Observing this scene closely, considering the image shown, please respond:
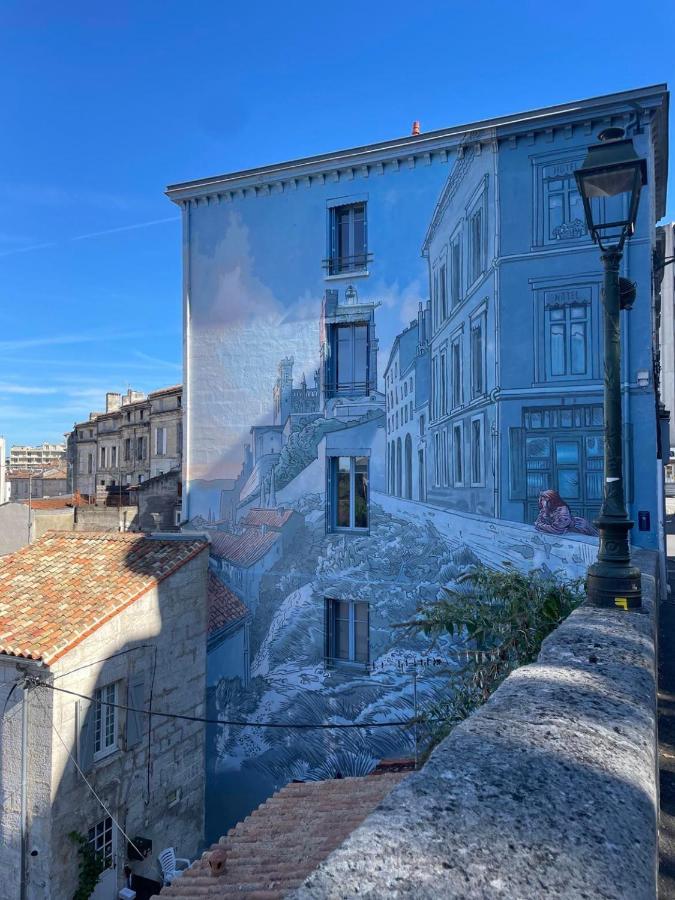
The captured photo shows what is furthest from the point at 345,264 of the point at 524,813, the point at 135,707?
the point at 524,813

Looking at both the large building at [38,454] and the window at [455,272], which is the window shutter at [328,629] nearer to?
the window at [455,272]

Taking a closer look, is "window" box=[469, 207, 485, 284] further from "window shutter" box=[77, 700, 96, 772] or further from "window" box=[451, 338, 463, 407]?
"window shutter" box=[77, 700, 96, 772]

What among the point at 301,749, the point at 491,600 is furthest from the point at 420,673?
the point at 491,600

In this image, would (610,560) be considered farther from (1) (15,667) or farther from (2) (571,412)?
(1) (15,667)

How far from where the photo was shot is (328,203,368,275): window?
13259 mm

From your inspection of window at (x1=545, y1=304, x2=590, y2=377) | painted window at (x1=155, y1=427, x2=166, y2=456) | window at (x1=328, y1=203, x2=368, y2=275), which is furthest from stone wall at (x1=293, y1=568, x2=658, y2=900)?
painted window at (x1=155, y1=427, x2=166, y2=456)

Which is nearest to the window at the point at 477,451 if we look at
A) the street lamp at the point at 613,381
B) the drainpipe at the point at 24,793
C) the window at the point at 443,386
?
the window at the point at 443,386

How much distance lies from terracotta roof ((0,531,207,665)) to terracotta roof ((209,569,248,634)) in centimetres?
107

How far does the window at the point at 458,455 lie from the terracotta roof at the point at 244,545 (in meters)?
4.03

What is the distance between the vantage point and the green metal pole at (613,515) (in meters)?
4.31

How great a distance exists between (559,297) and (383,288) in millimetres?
3512

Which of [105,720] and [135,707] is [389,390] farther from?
[105,720]

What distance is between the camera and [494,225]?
1143 centimetres

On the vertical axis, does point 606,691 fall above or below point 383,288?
below
